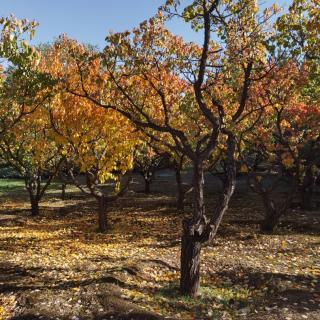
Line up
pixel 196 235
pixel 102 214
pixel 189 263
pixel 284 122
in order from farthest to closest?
pixel 284 122 < pixel 102 214 < pixel 189 263 < pixel 196 235

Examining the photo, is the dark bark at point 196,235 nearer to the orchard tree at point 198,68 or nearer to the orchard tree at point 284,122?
the orchard tree at point 198,68

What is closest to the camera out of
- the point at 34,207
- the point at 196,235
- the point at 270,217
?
the point at 196,235

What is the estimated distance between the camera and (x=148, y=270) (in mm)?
13031

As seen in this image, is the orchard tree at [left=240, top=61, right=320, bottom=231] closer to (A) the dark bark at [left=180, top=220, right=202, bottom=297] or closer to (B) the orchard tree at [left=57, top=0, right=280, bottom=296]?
(B) the orchard tree at [left=57, top=0, right=280, bottom=296]

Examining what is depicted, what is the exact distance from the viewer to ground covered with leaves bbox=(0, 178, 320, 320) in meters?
10.0

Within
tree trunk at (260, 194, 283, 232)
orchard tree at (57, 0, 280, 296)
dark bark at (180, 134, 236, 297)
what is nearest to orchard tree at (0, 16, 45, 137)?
orchard tree at (57, 0, 280, 296)

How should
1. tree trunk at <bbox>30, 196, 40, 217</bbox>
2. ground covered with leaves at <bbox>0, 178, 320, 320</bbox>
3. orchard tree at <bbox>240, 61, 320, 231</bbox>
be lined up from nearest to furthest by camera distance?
ground covered with leaves at <bbox>0, 178, 320, 320</bbox> → orchard tree at <bbox>240, 61, 320, 231</bbox> → tree trunk at <bbox>30, 196, 40, 217</bbox>

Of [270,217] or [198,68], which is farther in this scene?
[270,217]

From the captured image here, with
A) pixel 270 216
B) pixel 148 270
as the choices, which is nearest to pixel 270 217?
pixel 270 216

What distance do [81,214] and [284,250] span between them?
14109mm

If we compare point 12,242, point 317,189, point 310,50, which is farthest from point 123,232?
point 317,189

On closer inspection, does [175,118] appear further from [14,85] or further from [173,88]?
[14,85]

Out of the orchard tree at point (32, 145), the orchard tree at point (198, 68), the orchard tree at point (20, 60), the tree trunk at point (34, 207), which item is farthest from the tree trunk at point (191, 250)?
the tree trunk at point (34, 207)

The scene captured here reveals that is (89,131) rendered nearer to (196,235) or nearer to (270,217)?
(270,217)
